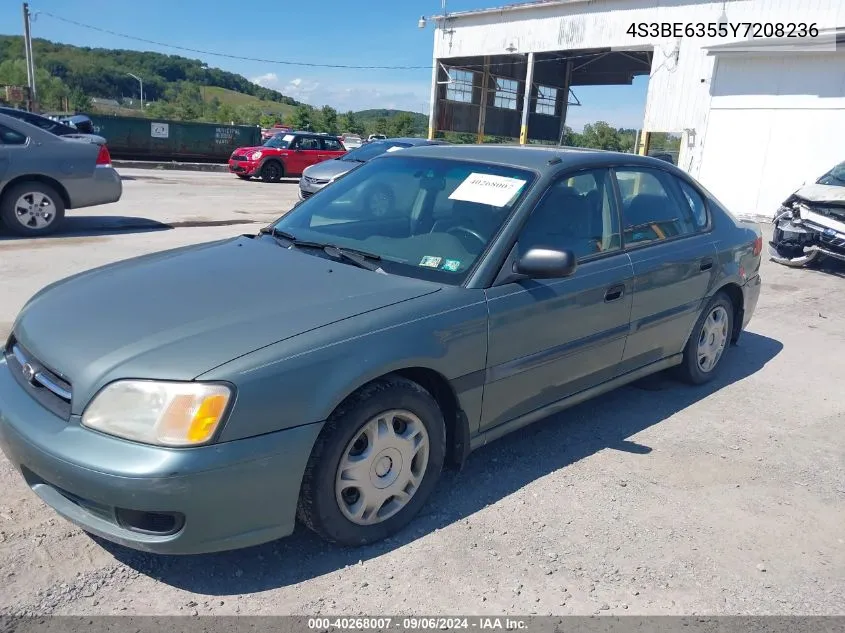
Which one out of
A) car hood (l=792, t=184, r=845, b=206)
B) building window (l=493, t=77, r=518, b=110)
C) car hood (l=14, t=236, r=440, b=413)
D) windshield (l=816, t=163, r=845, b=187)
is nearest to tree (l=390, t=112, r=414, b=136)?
building window (l=493, t=77, r=518, b=110)

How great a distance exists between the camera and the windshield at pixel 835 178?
9.69 m

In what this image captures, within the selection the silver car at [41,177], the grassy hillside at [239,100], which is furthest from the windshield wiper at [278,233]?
the grassy hillside at [239,100]

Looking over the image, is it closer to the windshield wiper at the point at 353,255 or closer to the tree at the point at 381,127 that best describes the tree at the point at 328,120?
the tree at the point at 381,127

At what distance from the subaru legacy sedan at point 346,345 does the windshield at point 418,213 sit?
0.01 m

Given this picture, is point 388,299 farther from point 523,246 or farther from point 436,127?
point 436,127

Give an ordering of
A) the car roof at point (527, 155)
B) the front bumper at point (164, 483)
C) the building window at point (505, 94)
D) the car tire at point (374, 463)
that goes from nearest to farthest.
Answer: the front bumper at point (164, 483) < the car tire at point (374, 463) < the car roof at point (527, 155) < the building window at point (505, 94)

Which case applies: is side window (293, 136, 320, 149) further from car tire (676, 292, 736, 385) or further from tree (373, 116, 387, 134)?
tree (373, 116, 387, 134)

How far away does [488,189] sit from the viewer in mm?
3600

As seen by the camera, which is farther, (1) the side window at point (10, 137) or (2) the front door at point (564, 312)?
(1) the side window at point (10, 137)

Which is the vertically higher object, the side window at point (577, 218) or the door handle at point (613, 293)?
the side window at point (577, 218)

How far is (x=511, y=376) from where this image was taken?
3.34 m

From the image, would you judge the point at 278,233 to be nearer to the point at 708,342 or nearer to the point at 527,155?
the point at 527,155

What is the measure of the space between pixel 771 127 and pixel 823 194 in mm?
8377

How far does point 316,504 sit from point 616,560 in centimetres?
128
